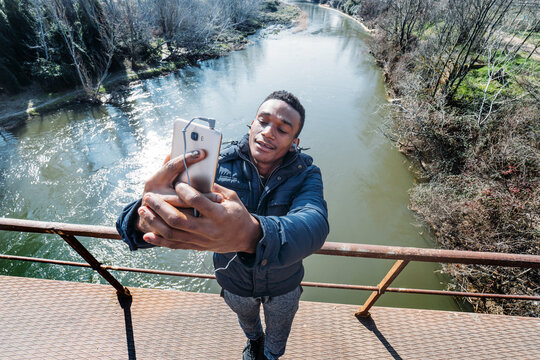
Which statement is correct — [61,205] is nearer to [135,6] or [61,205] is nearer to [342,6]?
[135,6]

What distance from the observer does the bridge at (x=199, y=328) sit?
6.29 ft

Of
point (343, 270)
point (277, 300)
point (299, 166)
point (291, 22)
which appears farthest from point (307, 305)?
point (291, 22)

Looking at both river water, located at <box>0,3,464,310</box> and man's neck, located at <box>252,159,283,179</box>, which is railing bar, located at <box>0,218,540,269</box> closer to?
man's neck, located at <box>252,159,283,179</box>

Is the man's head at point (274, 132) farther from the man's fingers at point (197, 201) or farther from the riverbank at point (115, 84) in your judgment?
the riverbank at point (115, 84)

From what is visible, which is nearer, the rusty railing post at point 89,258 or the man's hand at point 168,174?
the man's hand at point 168,174

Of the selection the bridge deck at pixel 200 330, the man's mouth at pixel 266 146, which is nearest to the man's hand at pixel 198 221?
the man's mouth at pixel 266 146

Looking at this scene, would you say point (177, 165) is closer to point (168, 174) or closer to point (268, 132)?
point (168, 174)

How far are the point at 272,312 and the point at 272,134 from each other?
1.11 m

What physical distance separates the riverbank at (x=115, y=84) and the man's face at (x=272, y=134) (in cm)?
1558

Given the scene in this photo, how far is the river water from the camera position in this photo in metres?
6.71

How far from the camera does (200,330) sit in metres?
2.06

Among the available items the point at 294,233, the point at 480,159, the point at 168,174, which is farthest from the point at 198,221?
the point at 480,159

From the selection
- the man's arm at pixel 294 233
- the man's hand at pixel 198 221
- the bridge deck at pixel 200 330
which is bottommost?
the bridge deck at pixel 200 330

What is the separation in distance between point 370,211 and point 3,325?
28.2 ft
